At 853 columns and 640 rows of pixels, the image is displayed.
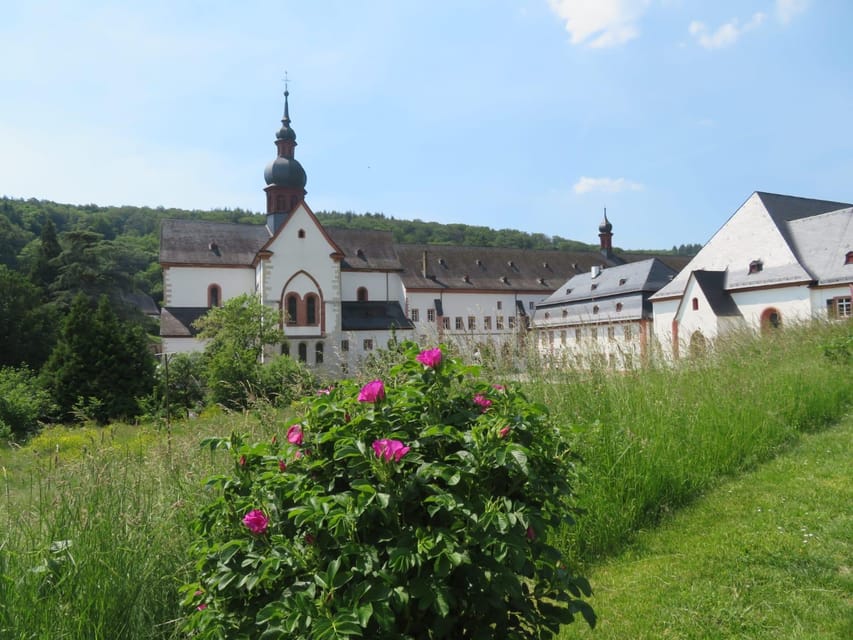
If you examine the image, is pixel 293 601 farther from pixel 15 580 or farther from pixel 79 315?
pixel 79 315

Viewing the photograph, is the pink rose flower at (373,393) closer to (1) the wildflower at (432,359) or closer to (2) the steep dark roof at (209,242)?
(1) the wildflower at (432,359)

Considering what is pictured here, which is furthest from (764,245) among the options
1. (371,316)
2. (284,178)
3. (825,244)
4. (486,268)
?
(284,178)

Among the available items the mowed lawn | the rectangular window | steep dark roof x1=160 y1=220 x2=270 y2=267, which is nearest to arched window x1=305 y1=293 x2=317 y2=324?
steep dark roof x1=160 y1=220 x2=270 y2=267

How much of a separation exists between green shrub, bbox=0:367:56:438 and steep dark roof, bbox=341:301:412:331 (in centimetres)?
2796

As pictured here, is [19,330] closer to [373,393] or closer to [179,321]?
[179,321]

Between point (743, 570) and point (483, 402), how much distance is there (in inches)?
114

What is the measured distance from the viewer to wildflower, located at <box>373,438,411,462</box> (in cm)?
211

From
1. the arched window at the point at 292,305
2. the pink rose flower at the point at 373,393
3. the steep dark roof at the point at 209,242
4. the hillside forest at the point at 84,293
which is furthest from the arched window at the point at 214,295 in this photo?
the pink rose flower at the point at 373,393

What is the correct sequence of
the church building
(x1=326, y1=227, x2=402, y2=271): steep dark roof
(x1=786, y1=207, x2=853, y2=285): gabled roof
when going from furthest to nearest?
(x1=326, y1=227, x2=402, y2=271): steep dark roof < the church building < (x1=786, y1=207, x2=853, y2=285): gabled roof

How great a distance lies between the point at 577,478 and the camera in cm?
327

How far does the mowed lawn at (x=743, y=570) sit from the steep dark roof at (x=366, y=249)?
4617 centimetres

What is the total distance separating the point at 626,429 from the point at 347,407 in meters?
3.95

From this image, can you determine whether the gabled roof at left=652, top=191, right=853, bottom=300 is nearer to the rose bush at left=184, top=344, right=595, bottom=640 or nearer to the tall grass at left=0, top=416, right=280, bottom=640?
the rose bush at left=184, top=344, right=595, bottom=640

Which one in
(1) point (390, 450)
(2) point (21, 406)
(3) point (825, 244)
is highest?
(3) point (825, 244)
